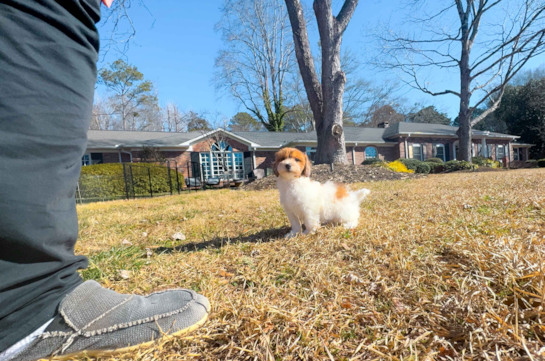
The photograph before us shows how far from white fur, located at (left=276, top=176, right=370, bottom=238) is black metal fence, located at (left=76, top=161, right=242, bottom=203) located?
716cm

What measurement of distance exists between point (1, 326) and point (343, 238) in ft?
6.88

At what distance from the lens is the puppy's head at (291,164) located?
240 centimetres

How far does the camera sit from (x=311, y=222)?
98.4 inches

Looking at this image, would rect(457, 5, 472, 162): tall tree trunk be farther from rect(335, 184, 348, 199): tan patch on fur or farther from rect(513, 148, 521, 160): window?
rect(513, 148, 521, 160): window

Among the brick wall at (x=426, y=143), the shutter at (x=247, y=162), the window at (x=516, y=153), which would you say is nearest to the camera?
the shutter at (x=247, y=162)

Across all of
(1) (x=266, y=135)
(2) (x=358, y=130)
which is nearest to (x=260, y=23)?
(1) (x=266, y=135)

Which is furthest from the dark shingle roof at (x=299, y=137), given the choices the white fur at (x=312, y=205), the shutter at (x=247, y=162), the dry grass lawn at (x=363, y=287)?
the dry grass lawn at (x=363, y=287)

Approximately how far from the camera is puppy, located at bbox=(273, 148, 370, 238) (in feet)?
8.04

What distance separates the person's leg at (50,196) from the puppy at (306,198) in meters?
1.47

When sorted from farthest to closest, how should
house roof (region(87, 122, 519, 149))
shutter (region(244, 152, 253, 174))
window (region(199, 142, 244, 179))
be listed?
shutter (region(244, 152, 253, 174)) → window (region(199, 142, 244, 179)) → house roof (region(87, 122, 519, 149))

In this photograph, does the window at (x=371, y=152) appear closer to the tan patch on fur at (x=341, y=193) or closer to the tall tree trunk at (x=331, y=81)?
the tall tree trunk at (x=331, y=81)

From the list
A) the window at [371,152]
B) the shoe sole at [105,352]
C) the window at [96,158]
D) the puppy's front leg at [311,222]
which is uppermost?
the window at [96,158]

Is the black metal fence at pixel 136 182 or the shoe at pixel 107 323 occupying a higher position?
the black metal fence at pixel 136 182

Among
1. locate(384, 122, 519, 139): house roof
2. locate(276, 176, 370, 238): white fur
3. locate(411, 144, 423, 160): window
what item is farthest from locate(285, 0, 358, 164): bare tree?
locate(411, 144, 423, 160): window
